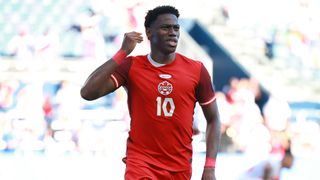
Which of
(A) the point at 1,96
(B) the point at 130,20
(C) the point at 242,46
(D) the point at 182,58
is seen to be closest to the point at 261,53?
(C) the point at 242,46

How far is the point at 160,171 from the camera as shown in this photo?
457 centimetres

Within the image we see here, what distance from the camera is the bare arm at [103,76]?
4.53 meters

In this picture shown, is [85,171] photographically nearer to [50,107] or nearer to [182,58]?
[50,107]

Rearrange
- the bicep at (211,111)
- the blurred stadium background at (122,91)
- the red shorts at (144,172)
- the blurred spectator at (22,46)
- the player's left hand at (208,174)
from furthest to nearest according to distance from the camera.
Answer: the blurred spectator at (22,46), the blurred stadium background at (122,91), the bicep at (211,111), the player's left hand at (208,174), the red shorts at (144,172)

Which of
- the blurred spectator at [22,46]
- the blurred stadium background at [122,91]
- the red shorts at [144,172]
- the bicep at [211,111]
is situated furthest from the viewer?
the blurred spectator at [22,46]

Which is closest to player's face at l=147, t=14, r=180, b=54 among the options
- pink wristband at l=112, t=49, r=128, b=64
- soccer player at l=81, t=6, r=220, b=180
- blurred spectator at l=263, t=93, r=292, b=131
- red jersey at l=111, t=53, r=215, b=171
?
soccer player at l=81, t=6, r=220, b=180

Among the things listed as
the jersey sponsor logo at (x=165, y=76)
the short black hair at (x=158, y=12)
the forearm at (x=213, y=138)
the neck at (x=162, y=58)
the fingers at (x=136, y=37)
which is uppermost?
the short black hair at (x=158, y=12)

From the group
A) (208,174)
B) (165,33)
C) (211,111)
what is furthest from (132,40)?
(208,174)

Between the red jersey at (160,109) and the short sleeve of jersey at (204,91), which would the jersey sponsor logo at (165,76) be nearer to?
the red jersey at (160,109)

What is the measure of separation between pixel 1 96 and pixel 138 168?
696 cm

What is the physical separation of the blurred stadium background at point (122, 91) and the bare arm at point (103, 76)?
6.58m

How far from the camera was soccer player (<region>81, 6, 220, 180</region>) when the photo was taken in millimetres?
4551

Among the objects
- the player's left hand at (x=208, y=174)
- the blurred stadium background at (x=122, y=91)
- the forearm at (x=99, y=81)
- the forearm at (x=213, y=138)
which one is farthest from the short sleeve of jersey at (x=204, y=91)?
the blurred stadium background at (x=122, y=91)

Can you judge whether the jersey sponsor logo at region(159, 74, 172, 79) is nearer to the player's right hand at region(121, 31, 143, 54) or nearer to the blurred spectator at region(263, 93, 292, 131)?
the player's right hand at region(121, 31, 143, 54)
